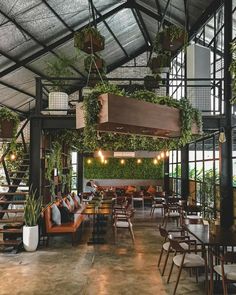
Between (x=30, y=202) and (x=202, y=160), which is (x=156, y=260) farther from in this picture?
(x=202, y=160)

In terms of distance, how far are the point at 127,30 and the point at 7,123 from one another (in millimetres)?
8822

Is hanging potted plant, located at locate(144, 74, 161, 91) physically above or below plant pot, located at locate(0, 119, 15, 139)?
above

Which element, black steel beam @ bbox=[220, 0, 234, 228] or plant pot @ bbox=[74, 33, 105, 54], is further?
black steel beam @ bbox=[220, 0, 234, 228]

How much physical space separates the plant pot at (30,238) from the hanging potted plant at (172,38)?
465 cm

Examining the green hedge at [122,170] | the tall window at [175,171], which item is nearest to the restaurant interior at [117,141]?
the tall window at [175,171]

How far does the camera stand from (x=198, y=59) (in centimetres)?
827

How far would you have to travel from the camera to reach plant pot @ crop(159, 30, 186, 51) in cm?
584

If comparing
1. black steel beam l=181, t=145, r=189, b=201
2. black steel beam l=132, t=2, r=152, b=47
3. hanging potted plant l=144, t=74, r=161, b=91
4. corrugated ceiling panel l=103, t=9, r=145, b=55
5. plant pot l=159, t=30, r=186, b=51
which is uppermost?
black steel beam l=132, t=2, r=152, b=47

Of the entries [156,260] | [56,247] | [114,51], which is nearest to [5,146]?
[56,247]

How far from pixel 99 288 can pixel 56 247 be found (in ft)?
8.66

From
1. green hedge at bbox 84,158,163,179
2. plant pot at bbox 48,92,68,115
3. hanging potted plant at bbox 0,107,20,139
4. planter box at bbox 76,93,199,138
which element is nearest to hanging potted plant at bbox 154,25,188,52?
plant pot at bbox 48,92,68,115

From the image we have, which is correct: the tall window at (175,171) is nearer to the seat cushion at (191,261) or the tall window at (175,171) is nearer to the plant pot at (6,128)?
the plant pot at (6,128)

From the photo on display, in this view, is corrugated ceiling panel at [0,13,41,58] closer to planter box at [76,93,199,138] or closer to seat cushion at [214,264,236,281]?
planter box at [76,93,199,138]

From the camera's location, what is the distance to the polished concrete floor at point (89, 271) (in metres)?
4.57
